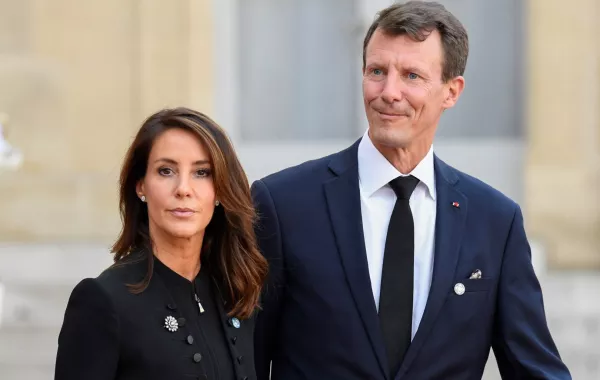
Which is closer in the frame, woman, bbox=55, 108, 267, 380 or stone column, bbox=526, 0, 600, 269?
woman, bbox=55, 108, 267, 380

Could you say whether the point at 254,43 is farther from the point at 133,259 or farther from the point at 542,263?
the point at 133,259

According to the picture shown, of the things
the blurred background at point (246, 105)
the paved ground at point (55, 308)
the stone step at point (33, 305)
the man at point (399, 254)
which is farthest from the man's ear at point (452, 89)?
the stone step at point (33, 305)

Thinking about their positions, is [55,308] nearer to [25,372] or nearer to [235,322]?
[25,372]

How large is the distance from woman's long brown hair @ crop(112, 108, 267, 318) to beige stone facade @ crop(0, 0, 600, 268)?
4.38 m

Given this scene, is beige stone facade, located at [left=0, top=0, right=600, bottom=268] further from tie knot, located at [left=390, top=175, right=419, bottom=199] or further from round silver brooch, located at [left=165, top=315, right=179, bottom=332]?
round silver brooch, located at [left=165, top=315, right=179, bottom=332]

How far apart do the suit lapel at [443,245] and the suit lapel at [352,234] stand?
0.11 meters

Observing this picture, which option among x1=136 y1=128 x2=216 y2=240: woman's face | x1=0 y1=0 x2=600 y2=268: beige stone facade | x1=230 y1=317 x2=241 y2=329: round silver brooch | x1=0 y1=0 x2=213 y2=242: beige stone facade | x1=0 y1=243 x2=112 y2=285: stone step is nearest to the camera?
x1=136 y1=128 x2=216 y2=240: woman's face

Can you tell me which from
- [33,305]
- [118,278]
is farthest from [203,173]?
[33,305]

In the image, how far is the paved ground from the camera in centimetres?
688

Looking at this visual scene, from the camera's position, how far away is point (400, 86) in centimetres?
344

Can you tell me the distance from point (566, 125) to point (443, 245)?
170 inches

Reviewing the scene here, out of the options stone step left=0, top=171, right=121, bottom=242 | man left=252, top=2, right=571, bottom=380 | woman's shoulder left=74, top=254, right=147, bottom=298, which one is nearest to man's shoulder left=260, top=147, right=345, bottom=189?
man left=252, top=2, right=571, bottom=380

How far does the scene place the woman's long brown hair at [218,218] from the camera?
316 cm

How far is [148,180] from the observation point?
315cm
